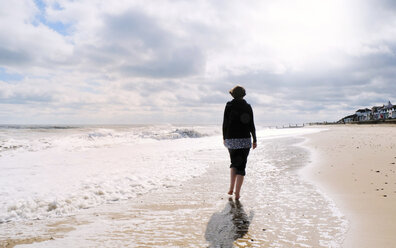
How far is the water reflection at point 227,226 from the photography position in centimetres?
343

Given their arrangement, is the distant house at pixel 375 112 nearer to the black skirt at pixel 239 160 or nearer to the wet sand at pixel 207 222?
the wet sand at pixel 207 222

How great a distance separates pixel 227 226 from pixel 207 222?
34 centimetres

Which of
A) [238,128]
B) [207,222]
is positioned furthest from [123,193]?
[238,128]

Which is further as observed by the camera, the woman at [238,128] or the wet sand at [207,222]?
the woman at [238,128]

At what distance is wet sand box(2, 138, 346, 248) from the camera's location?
344cm

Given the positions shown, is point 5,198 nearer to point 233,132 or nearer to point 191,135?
point 233,132

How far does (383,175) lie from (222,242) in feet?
19.0

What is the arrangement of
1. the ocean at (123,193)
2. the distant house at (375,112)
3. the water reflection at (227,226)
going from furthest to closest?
the distant house at (375,112) → the ocean at (123,193) → the water reflection at (227,226)

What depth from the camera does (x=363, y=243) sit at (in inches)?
127

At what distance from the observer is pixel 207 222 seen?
4.12 m

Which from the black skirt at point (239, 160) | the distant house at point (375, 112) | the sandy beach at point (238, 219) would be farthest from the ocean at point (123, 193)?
the distant house at point (375, 112)

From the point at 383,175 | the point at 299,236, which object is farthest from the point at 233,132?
the point at 383,175

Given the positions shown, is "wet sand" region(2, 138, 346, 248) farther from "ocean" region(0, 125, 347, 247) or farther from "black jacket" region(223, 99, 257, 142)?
"black jacket" region(223, 99, 257, 142)

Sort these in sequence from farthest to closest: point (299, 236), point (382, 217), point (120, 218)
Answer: point (120, 218), point (382, 217), point (299, 236)
